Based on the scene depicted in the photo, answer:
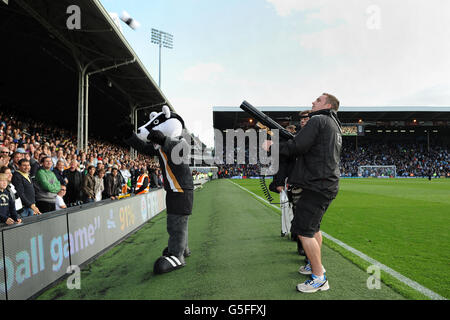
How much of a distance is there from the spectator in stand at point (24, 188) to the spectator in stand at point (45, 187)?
31.2 inches

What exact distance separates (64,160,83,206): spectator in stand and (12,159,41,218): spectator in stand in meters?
2.60

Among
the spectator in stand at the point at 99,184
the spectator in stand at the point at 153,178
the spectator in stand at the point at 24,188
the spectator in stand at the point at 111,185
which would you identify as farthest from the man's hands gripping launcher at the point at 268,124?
the spectator in stand at the point at 153,178

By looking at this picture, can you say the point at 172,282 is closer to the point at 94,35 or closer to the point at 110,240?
the point at 110,240

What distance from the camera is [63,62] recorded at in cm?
1834

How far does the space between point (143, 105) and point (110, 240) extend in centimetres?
2186

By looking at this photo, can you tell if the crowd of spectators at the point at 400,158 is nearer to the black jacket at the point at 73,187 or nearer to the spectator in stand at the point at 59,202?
the black jacket at the point at 73,187

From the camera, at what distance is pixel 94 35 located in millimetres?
13266


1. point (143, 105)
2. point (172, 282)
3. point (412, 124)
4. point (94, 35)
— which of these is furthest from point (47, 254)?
point (412, 124)

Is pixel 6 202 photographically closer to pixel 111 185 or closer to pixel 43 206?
pixel 43 206

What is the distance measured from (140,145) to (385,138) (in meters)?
60.3

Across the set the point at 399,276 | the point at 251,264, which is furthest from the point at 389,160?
the point at 251,264

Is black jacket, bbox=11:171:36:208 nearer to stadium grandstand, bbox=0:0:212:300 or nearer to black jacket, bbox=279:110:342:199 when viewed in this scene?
stadium grandstand, bbox=0:0:212:300

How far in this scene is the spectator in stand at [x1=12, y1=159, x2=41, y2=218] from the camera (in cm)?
488
